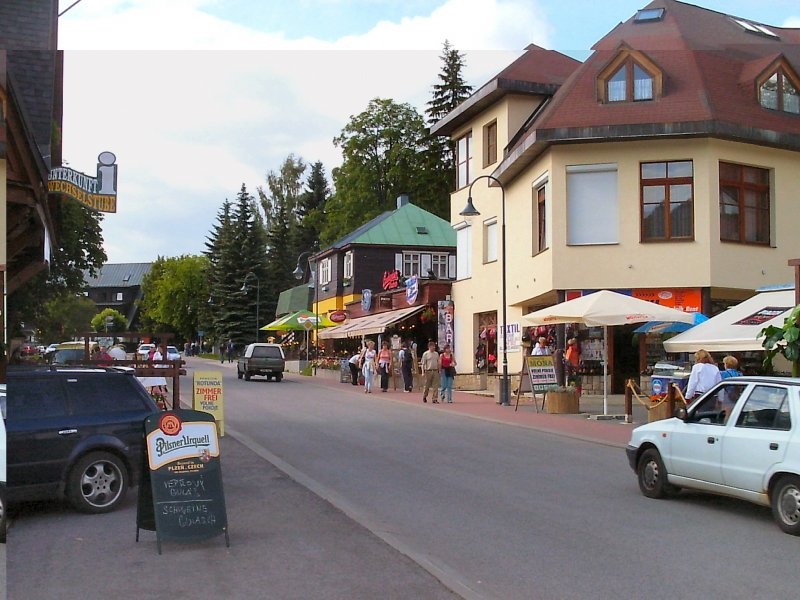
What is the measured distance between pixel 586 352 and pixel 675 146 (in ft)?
21.5

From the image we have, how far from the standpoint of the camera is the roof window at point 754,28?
3241 centimetres

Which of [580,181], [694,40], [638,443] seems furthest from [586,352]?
[638,443]

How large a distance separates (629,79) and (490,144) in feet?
23.7

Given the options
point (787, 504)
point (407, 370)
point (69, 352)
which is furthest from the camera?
point (407, 370)

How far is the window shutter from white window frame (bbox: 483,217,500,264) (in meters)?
10.9

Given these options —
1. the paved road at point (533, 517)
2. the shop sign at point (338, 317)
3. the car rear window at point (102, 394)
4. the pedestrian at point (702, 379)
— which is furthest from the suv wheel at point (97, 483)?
the shop sign at point (338, 317)

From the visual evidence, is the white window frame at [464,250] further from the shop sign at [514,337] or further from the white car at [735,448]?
the white car at [735,448]

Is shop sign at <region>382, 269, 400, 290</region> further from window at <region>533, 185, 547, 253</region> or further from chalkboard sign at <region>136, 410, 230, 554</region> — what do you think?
chalkboard sign at <region>136, 410, 230, 554</region>

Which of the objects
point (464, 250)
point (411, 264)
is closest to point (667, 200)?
point (464, 250)

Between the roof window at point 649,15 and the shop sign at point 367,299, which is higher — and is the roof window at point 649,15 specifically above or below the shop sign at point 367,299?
above

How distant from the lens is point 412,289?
40.4m

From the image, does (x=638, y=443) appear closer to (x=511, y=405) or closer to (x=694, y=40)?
(x=511, y=405)

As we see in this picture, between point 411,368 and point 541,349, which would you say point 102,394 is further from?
point 411,368

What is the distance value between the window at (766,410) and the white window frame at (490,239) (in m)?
24.1
